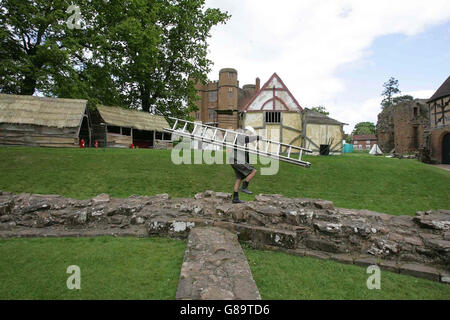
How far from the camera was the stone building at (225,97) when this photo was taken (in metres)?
45.2

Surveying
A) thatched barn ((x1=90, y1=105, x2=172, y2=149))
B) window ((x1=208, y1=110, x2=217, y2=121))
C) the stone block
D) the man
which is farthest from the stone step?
window ((x1=208, y1=110, x2=217, y2=121))

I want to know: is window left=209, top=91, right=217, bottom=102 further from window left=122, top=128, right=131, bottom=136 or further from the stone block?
the stone block

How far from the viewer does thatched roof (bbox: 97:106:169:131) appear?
2693cm

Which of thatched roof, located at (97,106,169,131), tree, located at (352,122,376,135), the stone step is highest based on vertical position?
tree, located at (352,122,376,135)

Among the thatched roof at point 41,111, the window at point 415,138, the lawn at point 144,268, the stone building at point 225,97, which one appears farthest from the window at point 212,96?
the lawn at point 144,268

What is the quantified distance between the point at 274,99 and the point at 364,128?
134421mm

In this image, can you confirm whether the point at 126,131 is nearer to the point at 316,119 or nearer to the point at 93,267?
the point at 316,119

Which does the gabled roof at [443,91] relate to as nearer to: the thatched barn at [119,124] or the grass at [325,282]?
the grass at [325,282]

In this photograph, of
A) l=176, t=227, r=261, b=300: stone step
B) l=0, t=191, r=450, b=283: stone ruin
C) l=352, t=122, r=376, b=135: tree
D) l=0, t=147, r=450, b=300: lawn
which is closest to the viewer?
l=176, t=227, r=261, b=300: stone step

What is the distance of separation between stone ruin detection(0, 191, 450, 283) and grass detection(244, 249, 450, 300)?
1.22 feet

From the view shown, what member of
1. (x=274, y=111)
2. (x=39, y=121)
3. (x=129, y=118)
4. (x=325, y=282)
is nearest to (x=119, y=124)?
(x=129, y=118)

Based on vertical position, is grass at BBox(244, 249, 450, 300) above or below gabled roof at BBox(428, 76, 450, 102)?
below

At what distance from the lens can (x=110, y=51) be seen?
25219mm

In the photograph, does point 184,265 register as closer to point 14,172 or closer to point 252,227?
point 252,227
